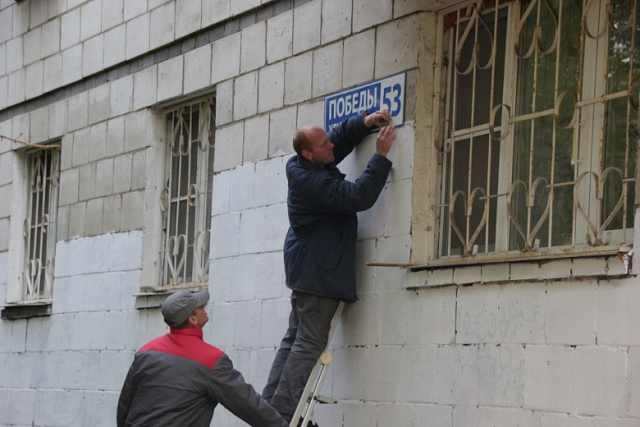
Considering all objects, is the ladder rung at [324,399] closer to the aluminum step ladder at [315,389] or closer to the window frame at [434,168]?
the aluminum step ladder at [315,389]

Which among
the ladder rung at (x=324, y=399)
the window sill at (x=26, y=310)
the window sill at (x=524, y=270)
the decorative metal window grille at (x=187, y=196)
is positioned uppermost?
the decorative metal window grille at (x=187, y=196)

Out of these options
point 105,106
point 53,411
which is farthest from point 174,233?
point 53,411

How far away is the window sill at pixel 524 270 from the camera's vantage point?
4.87 meters

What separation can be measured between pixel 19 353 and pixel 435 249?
527 centimetres

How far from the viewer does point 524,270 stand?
5.32m

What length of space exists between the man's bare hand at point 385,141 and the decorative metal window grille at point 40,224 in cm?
472

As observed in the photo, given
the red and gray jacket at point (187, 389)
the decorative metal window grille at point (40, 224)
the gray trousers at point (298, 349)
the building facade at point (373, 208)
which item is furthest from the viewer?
the decorative metal window grille at point (40, 224)

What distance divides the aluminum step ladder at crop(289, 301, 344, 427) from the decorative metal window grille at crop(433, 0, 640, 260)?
79 cm

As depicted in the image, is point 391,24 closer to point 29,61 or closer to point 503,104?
point 503,104

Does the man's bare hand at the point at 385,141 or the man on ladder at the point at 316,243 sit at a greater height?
the man's bare hand at the point at 385,141

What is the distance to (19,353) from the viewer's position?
9.87 m

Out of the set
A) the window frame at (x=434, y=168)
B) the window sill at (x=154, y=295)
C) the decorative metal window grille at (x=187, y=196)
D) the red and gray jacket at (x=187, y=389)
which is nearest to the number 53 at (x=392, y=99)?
the window frame at (x=434, y=168)

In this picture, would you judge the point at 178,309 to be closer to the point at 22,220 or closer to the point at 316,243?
the point at 316,243

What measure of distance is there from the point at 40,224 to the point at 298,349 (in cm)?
488
